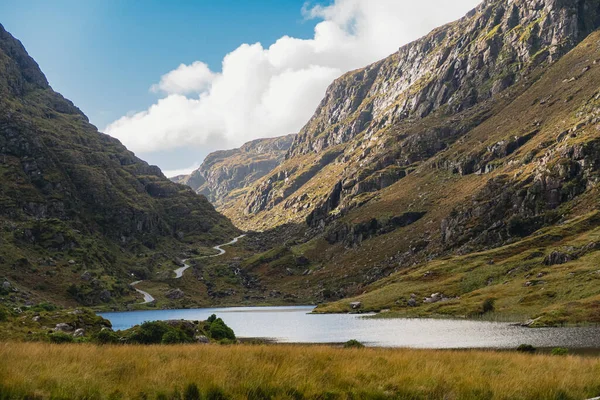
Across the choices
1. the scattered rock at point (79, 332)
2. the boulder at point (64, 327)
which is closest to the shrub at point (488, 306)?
the scattered rock at point (79, 332)

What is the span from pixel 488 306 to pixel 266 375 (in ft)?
367

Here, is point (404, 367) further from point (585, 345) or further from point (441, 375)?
point (585, 345)

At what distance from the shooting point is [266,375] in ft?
50.5

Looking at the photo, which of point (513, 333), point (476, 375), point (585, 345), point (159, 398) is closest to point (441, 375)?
point (476, 375)

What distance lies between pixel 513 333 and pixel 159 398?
71486 millimetres

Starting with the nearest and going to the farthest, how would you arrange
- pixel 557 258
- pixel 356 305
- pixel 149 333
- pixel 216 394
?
pixel 216 394 → pixel 149 333 → pixel 557 258 → pixel 356 305

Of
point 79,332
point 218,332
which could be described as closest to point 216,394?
point 218,332

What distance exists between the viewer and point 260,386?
14648mm

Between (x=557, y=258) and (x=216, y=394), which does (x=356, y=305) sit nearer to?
(x=557, y=258)

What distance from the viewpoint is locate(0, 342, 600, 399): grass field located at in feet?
45.1

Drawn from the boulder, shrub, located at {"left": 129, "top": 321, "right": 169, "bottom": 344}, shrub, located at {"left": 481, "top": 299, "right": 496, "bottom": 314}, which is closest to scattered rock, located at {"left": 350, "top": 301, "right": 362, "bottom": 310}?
shrub, located at {"left": 481, "top": 299, "right": 496, "bottom": 314}

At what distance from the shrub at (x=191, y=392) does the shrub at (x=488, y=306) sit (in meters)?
112

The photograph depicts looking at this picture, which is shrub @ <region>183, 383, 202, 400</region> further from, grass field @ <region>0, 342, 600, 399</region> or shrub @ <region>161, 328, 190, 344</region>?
shrub @ <region>161, 328, 190, 344</region>

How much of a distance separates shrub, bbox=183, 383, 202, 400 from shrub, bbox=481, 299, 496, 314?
367 ft
